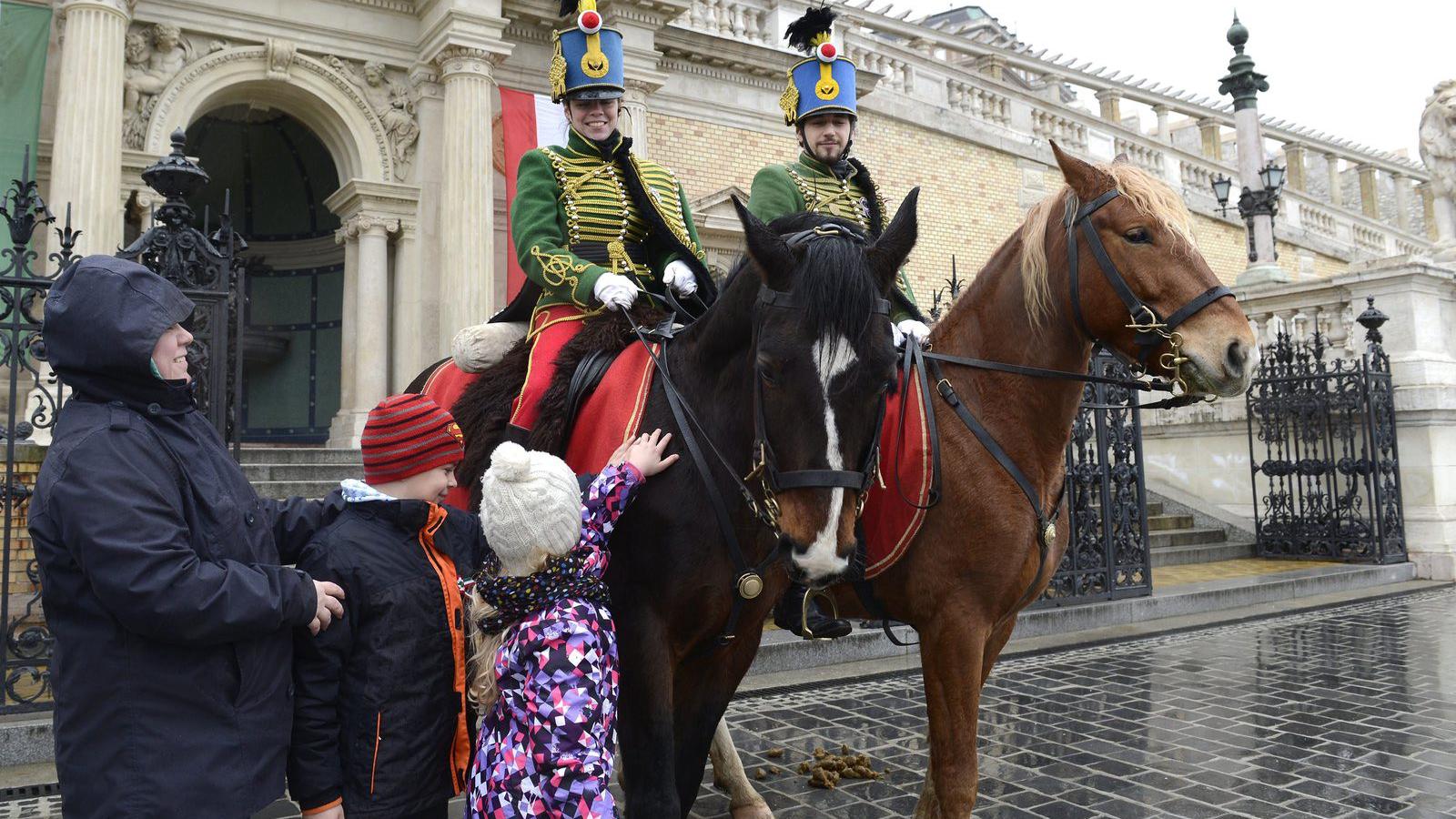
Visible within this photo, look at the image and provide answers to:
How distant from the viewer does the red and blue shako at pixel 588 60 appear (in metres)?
3.67

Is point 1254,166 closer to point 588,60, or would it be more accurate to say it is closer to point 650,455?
point 588,60

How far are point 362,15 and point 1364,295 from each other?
1345 cm

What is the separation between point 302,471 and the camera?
9.85 m

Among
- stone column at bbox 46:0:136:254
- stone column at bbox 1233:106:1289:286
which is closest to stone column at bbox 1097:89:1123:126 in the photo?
stone column at bbox 1233:106:1289:286

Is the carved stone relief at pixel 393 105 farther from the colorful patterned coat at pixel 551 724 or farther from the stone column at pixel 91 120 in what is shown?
the colorful patterned coat at pixel 551 724

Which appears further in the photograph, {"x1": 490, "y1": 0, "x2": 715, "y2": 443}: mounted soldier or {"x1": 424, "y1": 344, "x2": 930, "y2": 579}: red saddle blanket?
{"x1": 490, "y1": 0, "x2": 715, "y2": 443}: mounted soldier

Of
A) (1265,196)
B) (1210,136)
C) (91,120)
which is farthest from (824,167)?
(1210,136)

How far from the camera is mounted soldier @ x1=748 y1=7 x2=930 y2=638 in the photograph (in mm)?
4254

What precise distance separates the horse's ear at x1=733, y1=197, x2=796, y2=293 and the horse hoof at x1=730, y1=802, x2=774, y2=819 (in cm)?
229

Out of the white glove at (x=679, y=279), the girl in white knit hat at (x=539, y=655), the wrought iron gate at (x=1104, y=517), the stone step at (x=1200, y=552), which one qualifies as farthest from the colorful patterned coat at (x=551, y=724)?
the stone step at (x=1200, y=552)

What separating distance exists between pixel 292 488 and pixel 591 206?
6.70 m

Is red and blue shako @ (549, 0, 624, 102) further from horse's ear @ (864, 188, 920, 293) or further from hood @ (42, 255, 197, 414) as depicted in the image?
hood @ (42, 255, 197, 414)

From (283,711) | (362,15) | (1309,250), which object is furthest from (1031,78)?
(283,711)

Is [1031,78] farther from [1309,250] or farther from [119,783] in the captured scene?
[119,783]
